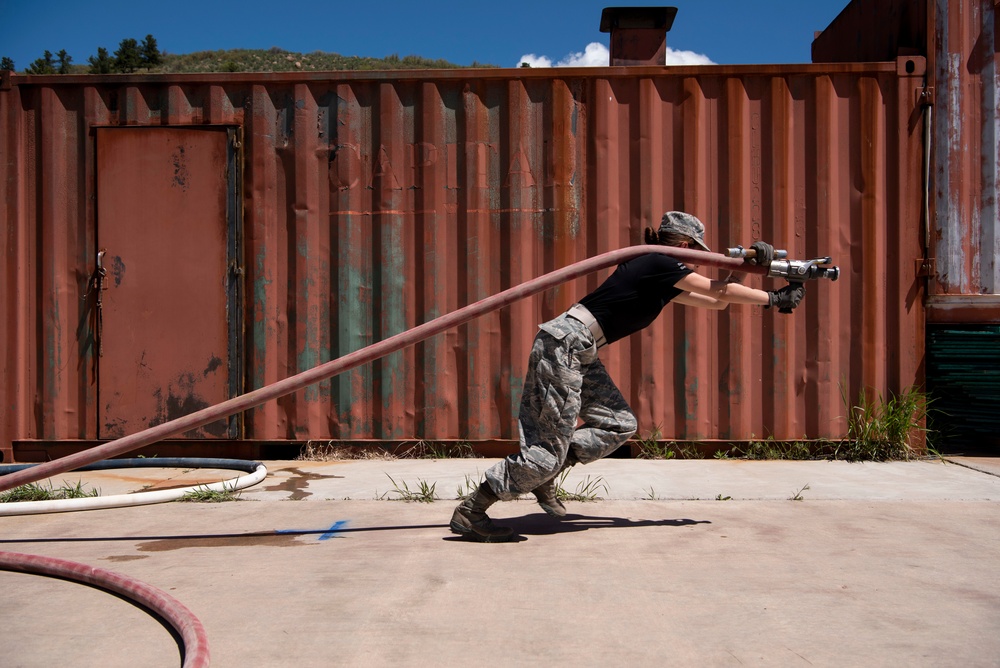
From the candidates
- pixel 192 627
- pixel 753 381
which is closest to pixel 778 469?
pixel 753 381

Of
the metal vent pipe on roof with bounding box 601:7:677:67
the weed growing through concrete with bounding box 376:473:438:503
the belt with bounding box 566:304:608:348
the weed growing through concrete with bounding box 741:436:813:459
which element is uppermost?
the metal vent pipe on roof with bounding box 601:7:677:67

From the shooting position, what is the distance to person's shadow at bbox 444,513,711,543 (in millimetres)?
4109

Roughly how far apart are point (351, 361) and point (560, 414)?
0.96 m

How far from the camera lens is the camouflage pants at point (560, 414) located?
3.87 metres

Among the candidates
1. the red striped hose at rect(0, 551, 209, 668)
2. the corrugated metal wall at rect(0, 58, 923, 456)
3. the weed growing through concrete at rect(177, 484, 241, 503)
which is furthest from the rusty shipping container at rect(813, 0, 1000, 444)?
the red striped hose at rect(0, 551, 209, 668)

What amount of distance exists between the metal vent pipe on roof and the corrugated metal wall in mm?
398

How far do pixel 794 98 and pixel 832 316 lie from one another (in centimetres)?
162

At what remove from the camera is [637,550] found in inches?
146

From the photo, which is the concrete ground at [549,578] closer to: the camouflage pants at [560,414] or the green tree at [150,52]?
the camouflage pants at [560,414]

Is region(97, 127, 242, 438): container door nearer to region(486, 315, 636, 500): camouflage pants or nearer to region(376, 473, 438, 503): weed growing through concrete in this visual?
region(376, 473, 438, 503): weed growing through concrete

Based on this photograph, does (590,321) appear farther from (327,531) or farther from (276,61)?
(276,61)

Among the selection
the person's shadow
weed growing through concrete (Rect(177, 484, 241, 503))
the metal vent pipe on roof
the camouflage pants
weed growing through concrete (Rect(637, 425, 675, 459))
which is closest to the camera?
the camouflage pants

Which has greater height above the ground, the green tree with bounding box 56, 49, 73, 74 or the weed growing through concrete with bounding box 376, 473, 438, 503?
the green tree with bounding box 56, 49, 73, 74

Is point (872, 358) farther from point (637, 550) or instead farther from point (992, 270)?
point (637, 550)
